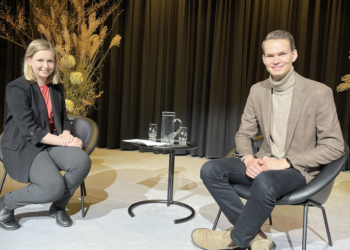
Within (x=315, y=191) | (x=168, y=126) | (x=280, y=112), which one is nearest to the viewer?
(x=315, y=191)

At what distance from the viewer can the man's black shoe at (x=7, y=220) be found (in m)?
1.99

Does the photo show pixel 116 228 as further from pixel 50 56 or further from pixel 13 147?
pixel 50 56

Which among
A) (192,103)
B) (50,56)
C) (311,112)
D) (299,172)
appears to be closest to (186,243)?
(299,172)

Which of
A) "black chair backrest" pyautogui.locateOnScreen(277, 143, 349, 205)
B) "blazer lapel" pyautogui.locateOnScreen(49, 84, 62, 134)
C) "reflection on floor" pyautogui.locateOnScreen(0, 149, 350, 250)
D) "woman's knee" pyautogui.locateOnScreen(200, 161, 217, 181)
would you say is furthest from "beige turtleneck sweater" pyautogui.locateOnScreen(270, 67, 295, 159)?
"blazer lapel" pyautogui.locateOnScreen(49, 84, 62, 134)

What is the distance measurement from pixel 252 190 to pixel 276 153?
1.23 feet

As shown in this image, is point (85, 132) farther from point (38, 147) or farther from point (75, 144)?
point (38, 147)

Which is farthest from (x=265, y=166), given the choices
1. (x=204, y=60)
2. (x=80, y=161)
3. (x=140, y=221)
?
(x=204, y=60)

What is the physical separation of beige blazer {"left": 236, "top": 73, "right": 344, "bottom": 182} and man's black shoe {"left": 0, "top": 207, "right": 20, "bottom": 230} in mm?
1491

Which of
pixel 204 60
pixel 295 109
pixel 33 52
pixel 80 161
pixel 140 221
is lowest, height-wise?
pixel 140 221

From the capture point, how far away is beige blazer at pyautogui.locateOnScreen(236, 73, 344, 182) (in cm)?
173

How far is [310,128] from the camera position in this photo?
182cm

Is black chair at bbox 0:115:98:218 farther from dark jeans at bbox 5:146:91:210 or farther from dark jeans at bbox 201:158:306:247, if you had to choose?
dark jeans at bbox 201:158:306:247

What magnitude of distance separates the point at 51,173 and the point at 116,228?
1.81 ft

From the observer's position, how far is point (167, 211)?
8.14 feet
